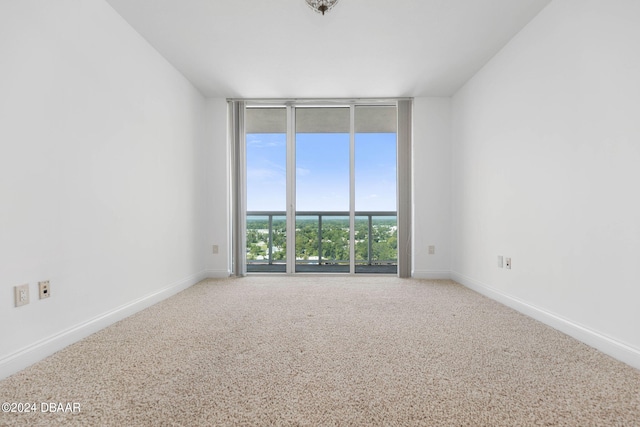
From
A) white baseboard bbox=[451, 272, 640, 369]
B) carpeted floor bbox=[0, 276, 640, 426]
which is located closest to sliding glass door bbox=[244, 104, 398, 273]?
white baseboard bbox=[451, 272, 640, 369]

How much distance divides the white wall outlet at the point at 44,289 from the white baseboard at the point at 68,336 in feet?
0.79

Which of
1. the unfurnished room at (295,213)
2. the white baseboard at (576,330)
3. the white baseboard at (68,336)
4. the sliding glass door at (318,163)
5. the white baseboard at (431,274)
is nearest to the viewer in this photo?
the unfurnished room at (295,213)

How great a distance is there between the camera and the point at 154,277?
276 centimetres

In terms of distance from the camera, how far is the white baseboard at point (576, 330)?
5.22 ft

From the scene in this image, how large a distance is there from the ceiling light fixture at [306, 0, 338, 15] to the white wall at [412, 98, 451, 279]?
216 cm

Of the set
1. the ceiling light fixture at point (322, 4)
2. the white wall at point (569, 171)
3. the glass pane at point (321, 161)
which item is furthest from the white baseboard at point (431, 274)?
the ceiling light fixture at point (322, 4)

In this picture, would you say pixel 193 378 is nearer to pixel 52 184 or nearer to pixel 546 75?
pixel 52 184

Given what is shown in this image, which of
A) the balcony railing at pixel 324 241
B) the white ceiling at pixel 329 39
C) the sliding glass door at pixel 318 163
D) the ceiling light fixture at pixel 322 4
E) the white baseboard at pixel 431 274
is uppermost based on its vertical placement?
the white ceiling at pixel 329 39

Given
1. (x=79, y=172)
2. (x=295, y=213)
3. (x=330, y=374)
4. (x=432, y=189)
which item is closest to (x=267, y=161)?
(x=295, y=213)

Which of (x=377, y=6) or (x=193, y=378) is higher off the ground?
(x=377, y=6)

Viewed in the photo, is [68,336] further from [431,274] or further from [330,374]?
[431,274]

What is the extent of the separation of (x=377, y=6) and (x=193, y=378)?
259cm

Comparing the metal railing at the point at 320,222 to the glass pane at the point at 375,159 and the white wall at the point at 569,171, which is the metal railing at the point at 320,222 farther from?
the white wall at the point at 569,171

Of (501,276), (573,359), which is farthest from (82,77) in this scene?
(501,276)
